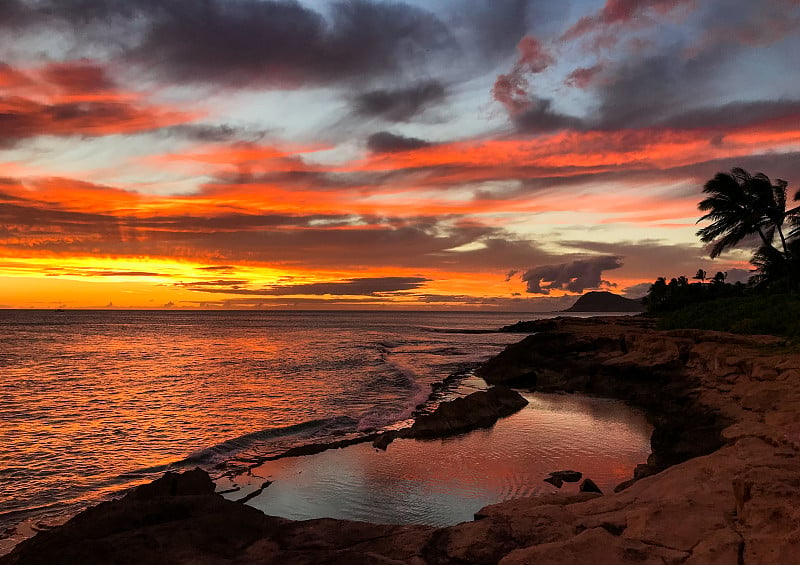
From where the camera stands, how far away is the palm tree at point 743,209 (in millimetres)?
38594

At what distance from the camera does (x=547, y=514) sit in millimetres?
6773

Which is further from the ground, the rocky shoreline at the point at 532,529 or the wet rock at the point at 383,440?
the rocky shoreline at the point at 532,529

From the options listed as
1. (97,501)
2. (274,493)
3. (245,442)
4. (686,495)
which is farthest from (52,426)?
(686,495)

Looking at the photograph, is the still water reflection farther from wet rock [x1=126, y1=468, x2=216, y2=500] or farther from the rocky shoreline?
the rocky shoreline

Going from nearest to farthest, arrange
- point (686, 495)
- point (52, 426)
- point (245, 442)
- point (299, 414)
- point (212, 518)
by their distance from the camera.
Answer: point (686, 495) < point (212, 518) < point (245, 442) < point (52, 426) < point (299, 414)

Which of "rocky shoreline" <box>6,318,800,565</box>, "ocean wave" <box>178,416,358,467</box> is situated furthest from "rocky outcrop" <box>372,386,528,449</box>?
"rocky shoreline" <box>6,318,800,565</box>

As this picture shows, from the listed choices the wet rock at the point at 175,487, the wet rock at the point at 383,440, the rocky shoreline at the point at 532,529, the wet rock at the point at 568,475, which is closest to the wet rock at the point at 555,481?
the wet rock at the point at 568,475

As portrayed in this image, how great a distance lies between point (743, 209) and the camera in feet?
134

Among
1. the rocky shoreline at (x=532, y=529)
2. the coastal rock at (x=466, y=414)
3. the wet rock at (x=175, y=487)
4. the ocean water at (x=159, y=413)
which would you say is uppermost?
the rocky shoreline at (x=532, y=529)

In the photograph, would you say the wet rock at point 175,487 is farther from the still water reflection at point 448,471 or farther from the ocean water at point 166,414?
the ocean water at point 166,414

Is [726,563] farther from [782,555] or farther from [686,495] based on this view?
[686,495]

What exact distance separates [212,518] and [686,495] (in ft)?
21.7

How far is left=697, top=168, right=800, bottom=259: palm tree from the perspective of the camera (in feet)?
127

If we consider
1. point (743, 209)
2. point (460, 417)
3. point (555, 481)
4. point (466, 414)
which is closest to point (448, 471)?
point (555, 481)
